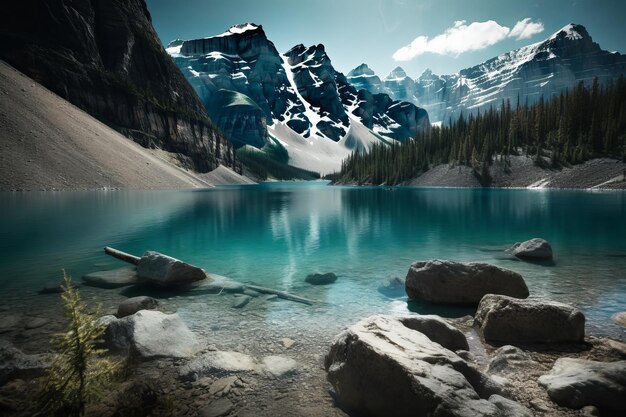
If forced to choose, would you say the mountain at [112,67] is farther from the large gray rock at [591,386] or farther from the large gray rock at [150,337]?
the large gray rock at [591,386]

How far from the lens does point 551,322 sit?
8977mm

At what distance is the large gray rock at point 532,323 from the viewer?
880 cm

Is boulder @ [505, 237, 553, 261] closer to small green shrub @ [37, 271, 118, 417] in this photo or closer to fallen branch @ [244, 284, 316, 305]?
fallen branch @ [244, 284, 316, 305]

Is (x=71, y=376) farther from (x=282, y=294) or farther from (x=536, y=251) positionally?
(x=536, y=251)

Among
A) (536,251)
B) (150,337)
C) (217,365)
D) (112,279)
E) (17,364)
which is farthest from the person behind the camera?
(536,251)

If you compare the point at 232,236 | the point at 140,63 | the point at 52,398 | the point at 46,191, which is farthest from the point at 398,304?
the point at 140,63

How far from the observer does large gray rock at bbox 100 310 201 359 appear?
26.7 feet

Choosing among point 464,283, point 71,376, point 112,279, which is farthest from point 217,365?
point 112,279

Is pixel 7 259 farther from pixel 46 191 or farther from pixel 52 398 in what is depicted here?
pixel 46 191

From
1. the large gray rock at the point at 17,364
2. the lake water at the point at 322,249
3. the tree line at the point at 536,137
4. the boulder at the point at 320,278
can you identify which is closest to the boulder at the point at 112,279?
the lake water at the point at 322,249

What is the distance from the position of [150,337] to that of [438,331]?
313 inches

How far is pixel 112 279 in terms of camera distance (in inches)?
609

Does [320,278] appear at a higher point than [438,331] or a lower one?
lower

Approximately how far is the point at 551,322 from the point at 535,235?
24.2 metres
